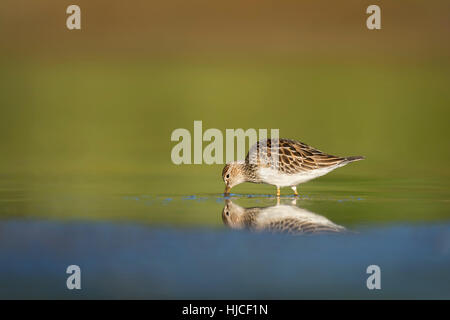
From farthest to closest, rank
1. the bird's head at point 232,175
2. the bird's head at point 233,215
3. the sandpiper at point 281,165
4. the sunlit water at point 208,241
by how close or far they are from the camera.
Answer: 1. the bird's head at point 232,175
2. the sandpiper at point 281,165
3. the bird's head at point 233,215
4. the sunlit water at point 208,241

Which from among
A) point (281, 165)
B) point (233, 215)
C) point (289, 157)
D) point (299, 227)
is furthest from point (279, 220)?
point (289, 157)

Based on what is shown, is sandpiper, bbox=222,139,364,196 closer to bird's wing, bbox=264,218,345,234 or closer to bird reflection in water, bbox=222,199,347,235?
bird reflection in water, bbox=222,199,347,235

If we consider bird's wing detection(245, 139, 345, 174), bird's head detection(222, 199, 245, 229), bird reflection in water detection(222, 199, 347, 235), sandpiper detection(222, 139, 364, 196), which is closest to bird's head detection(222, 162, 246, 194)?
sandpiper detection(222, 139, 364, 196)

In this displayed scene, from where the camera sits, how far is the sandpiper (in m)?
14.0

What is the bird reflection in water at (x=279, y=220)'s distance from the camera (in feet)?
33.7

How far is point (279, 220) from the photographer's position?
1084 centimetres

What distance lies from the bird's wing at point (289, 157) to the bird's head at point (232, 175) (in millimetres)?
262

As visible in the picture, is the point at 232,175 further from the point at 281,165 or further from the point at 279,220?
the point at 279,220

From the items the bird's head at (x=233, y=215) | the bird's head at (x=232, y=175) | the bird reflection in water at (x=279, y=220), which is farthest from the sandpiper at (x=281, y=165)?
the bird reflection in water at (x=279, y=220)

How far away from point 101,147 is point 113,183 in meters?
6.66

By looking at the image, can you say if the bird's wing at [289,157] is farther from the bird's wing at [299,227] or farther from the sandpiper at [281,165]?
the bird's wing at [299,227]

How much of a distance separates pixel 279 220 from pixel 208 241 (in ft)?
4.63

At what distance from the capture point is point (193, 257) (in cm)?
907

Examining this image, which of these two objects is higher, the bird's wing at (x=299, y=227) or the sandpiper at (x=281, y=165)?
the sandpiper at (x=281, y=165)
